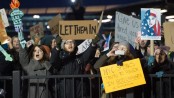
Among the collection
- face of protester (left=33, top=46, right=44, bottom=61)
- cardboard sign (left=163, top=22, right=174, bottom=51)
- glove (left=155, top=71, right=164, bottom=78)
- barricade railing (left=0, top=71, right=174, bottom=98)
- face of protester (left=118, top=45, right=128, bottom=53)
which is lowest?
barricade railing (left=0, top=71, right=174, bottom=98)

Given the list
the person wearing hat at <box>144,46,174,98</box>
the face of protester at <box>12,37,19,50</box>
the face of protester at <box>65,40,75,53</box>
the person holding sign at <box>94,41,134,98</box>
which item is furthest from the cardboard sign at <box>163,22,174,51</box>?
the face of protester at <box>12,37,19,50</box>

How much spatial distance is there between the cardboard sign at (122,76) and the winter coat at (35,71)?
1.02 meters

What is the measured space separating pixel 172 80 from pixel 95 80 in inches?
53.2

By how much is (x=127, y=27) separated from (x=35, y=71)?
1788 millimetres

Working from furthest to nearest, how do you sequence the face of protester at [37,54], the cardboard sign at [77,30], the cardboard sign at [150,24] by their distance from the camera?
the cardboard sign at [77,30] → the face of protester at [37,54] → the cardboard sign at [150,24]

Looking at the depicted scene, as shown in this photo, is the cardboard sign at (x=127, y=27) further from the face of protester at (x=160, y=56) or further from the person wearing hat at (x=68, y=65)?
the person wearing hat at (x=68, y=65)

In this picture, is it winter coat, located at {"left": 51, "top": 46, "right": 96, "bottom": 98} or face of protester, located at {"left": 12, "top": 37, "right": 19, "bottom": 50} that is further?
face of protester, located at {"left": 12, "top": 37, "right": 19, "bottom": 50}

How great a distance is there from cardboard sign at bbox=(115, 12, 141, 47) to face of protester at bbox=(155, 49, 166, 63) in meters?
0.65

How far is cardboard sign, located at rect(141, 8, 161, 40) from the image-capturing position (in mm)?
8102

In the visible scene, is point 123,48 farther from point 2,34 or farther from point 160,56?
point 2,34

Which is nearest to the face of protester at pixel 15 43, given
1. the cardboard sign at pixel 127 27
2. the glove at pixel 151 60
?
the cardboard sign at pixel 127 27

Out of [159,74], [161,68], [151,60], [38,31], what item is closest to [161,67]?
[161,68]

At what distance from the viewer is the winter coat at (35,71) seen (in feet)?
26.3

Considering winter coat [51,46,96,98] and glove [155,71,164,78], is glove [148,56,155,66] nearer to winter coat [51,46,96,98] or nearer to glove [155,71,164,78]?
glove [155,71,164,78]
